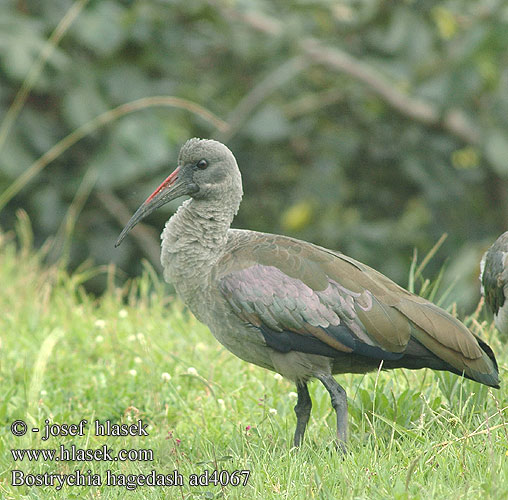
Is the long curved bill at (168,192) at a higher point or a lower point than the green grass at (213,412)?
higher

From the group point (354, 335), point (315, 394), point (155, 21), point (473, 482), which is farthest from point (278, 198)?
point (473, 482)

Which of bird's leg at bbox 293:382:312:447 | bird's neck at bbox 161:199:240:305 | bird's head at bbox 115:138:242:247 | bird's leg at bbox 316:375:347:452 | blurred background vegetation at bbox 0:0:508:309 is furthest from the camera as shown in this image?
blurred background vegetation at bbox 0:0:508:309

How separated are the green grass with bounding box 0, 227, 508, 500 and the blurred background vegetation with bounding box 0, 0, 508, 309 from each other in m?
1.30

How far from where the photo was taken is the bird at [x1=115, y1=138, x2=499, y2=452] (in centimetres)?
384

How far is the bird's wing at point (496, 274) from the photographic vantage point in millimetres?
4742

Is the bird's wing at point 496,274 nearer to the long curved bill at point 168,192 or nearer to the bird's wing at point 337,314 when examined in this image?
the bird's wing at point 337,314

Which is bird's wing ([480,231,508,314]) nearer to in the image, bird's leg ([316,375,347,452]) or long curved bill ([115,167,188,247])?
bird's leg ([316,375,347,452])

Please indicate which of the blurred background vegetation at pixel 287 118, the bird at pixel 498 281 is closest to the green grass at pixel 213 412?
the bird at pixel 498 281

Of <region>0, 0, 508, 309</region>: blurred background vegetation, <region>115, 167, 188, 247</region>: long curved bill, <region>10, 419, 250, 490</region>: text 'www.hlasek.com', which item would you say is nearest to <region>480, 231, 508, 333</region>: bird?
<region>0, 0, 508, 309</region>: blurred background vegetation

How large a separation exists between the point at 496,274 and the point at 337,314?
1293mm

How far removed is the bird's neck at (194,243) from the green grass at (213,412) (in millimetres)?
552

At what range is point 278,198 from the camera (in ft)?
28.7

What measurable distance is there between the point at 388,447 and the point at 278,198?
523 cm

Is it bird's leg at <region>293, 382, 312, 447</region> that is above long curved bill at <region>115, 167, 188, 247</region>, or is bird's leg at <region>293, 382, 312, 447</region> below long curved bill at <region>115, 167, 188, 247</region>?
below
